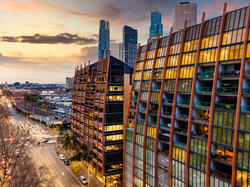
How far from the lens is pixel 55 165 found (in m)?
84.0

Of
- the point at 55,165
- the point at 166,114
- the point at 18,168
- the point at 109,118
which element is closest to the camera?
the point at 166,114

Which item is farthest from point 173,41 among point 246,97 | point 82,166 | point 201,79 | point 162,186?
point 82,166

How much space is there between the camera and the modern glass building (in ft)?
109

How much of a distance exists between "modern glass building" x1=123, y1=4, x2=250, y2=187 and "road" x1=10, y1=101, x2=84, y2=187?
2649cm

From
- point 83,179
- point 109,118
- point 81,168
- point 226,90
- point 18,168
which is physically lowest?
point 81,168

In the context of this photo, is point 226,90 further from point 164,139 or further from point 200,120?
point 164,139

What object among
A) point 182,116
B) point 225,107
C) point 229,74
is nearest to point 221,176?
point 225,107

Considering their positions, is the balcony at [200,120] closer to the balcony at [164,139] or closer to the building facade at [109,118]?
the balcony at [164,139]

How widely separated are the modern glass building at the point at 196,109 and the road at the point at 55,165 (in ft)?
86.9

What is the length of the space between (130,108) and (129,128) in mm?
6614

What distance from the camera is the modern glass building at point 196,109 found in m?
33.3

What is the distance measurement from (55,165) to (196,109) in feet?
233

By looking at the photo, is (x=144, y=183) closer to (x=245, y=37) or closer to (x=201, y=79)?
(x=201, y=79)

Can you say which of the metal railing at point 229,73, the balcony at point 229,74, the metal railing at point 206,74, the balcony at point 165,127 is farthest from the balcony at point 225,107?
the balcony at point 165,127
